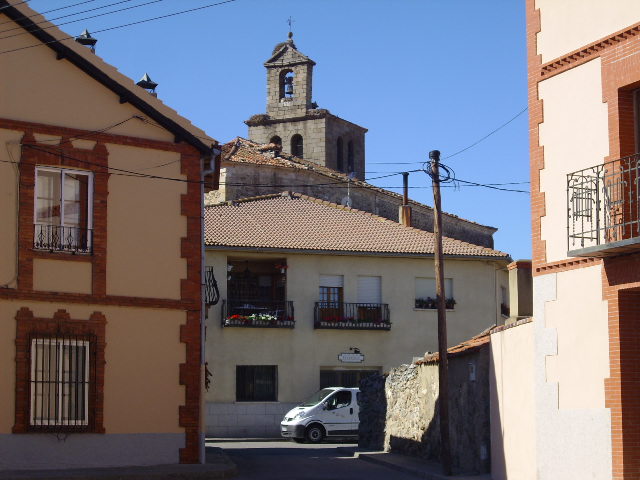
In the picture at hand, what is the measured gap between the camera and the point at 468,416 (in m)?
22.1

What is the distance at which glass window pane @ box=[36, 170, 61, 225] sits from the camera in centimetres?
2106

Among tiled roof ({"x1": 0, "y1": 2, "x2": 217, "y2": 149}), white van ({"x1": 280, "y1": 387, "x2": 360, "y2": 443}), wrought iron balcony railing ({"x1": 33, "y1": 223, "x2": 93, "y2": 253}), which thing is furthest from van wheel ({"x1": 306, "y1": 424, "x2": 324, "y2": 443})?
wrought iron balcony railing ({"x1": 33, "y1": 223, "x2": 93, "y2": 253})

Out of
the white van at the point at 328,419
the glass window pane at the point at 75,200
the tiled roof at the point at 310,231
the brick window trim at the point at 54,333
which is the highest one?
the tiled roof at the point at 310,231

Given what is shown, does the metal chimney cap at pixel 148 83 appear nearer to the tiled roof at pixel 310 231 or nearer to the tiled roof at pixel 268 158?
the tiled roof at pixel 310 231

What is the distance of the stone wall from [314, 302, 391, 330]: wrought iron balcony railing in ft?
31.7

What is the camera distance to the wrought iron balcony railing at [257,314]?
3975cm

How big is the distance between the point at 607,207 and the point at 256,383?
26.5 meters

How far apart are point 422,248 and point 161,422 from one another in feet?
71.8

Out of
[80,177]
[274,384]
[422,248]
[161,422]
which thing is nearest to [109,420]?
[161,422]

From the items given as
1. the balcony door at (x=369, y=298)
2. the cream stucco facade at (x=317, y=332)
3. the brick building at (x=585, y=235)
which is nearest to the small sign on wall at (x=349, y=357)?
the cream stucco facade at (x=317, y=332)

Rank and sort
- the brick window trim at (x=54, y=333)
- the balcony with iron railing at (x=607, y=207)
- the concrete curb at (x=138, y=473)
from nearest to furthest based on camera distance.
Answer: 1. the balcony with iron railing at (x=607, y=207)
2. the concrete curb at (x=138, y=473)
3. the brick window trim at (x=54, y=333)

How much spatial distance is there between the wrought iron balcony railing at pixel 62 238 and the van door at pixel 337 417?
565 inches

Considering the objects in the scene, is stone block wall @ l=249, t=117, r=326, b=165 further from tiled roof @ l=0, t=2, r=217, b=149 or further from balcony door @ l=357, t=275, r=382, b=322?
tiled roof @ l=0, t=2, r=217, b=149

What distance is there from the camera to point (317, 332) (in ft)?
134
